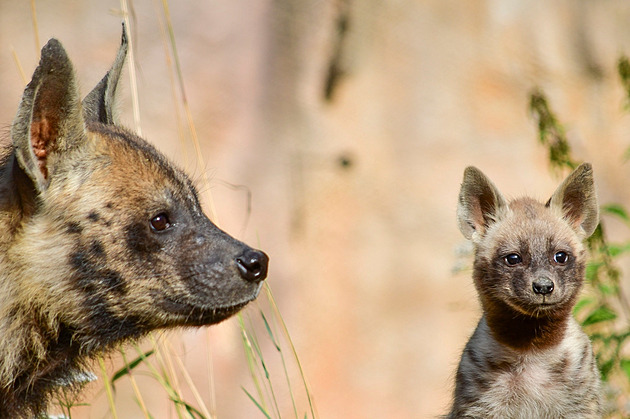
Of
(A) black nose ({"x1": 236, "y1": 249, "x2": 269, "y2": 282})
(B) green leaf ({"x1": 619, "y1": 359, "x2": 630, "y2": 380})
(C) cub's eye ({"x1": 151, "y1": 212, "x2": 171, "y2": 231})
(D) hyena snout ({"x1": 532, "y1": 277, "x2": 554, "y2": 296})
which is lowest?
(B) green leaf ({"x1": 619, "y1": 359, "x2": 630, "y2": 380})

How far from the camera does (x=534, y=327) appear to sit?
3.98 m

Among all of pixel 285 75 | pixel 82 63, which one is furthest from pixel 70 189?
pixel 285 75

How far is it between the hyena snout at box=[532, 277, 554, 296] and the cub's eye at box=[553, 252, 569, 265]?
0.28 m

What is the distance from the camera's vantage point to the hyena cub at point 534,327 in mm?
3867

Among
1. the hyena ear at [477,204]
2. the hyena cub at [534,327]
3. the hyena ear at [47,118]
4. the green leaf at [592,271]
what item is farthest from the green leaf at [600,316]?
the hyena ear at [47,118]

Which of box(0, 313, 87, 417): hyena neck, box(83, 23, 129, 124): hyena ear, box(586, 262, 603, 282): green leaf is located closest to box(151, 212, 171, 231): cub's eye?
box(0, 313, 87, 417): hyena neck

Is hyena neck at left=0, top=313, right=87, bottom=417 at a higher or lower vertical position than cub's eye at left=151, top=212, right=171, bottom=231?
lower

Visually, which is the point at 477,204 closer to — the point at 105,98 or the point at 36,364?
the point at 105,98

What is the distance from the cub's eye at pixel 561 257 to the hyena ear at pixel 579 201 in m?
0.24

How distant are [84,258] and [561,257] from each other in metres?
2.26

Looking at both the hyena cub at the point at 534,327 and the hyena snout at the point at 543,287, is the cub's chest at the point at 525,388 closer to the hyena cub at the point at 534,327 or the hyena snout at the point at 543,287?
the hyena cub at the point at 534,327

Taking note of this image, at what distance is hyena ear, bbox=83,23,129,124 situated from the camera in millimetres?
3809

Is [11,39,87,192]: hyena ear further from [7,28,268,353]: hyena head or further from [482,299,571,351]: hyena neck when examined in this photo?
[482,299,571,351]: hyena neck

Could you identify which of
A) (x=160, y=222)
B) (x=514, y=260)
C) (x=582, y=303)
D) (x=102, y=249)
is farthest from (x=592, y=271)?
(x=102, y=249)
